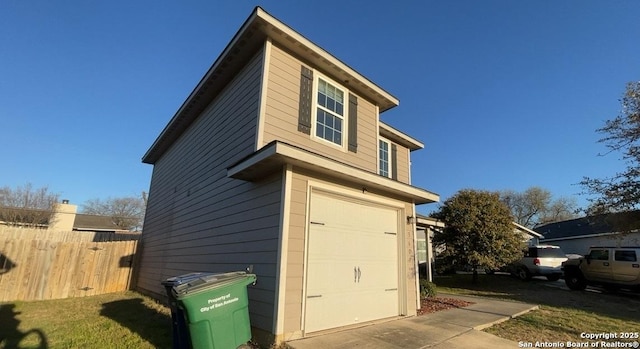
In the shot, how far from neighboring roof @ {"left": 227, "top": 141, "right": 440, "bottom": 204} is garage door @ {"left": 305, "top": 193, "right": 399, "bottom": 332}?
0.54m

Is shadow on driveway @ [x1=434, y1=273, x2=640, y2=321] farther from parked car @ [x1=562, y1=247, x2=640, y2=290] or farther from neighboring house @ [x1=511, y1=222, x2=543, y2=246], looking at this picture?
neighboring house @ [x1=511, y1=222, x2=543, y2=246]

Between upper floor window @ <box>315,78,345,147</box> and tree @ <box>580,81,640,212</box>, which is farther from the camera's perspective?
tree @ <box>580,81,640,212</box>

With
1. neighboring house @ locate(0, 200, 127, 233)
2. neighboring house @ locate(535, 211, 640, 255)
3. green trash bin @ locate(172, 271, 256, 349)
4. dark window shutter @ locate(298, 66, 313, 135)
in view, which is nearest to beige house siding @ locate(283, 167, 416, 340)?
green trash bin @ locate(172, 271, 256, 349)

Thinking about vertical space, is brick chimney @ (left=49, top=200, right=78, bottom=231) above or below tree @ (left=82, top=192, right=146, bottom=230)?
below

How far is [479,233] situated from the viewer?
42.2ft

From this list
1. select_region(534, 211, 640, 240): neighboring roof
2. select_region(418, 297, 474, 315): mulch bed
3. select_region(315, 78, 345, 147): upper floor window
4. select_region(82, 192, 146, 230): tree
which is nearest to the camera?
select_region(315, 78, 345, 147): upper floor window

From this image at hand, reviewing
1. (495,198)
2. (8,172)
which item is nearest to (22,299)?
(495,198)

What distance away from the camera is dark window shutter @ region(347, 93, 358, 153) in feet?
24.1

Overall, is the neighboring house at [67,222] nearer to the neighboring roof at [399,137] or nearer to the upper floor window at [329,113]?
the neighboring roof at [399,137]

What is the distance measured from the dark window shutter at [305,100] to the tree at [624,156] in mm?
12077

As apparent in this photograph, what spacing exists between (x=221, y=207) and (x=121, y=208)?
4900 centimetres

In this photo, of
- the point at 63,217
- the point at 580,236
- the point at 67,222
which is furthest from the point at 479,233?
the point at 63,217

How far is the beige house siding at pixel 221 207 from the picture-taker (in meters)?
5.16

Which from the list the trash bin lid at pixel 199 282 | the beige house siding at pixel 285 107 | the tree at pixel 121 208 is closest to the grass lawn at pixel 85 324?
the trash bin lid at pixel 199 282
